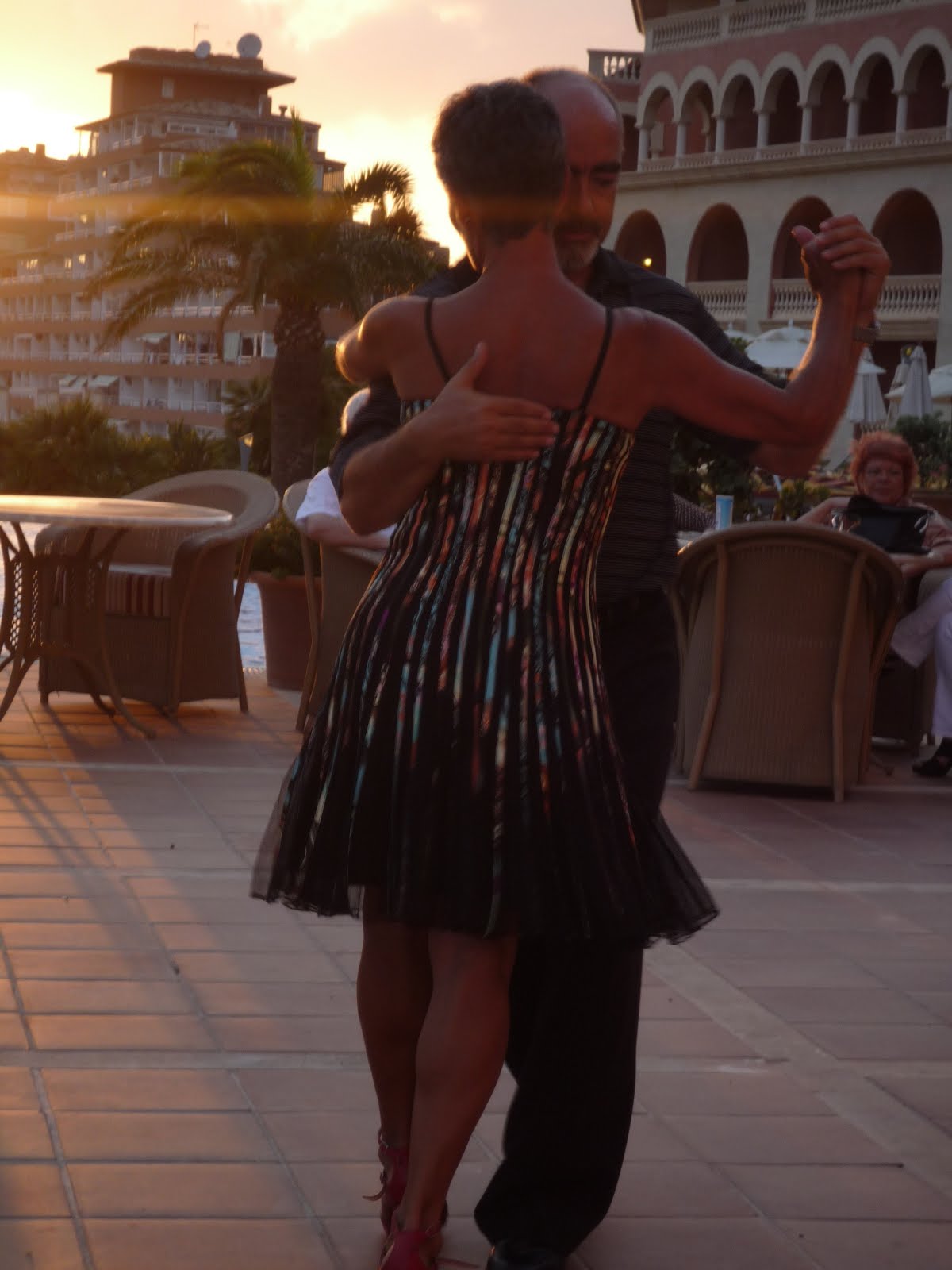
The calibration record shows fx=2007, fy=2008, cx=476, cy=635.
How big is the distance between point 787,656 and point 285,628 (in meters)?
2.86

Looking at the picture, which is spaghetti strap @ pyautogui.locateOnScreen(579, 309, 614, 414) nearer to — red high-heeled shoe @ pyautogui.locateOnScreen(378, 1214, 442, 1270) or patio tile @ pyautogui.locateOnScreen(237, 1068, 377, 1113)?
red high-heeled shoe @ pyautogui.locateOnScreen(378, 1214, 442, 1270)

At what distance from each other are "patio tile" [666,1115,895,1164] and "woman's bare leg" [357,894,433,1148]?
76 centimetres

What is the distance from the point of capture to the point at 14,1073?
11.6ft

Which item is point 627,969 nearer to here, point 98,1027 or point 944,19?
point 98,1027

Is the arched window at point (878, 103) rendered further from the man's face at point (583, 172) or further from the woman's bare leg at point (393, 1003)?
the woman's bare leg at point (393, 1003)

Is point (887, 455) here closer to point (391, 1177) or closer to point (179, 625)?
point (179, 625)

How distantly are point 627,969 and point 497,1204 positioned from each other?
1.27ft

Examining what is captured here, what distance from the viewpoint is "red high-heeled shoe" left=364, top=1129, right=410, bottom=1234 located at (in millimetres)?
2732

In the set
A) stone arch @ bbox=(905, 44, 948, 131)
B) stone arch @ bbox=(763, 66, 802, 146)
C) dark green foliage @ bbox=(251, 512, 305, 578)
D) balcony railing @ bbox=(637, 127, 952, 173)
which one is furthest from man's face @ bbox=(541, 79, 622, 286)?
stone arch @ bbox=(763, 66, 802, 146)

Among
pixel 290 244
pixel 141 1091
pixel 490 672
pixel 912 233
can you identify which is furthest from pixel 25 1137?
pixel 912 233

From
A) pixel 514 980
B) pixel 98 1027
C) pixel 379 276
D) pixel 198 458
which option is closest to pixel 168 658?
pixel 98 1027

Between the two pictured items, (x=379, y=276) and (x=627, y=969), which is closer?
(x=627, y=969)

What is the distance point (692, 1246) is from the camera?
2.91m

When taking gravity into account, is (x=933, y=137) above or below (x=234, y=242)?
above
